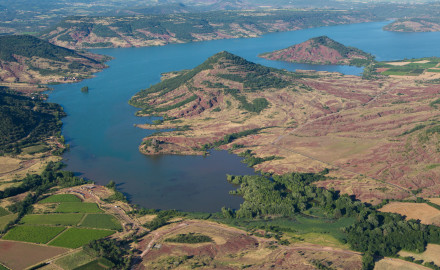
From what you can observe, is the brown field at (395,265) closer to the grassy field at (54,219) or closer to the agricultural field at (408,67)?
the grassy field at (54,219)

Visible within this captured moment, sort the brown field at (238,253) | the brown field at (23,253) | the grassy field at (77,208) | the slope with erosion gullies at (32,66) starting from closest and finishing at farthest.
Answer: the brown field at (238,253) < the brown field at (23,253) < the grassy field at (77,208) < the slope with erosion gullies at (32,66)

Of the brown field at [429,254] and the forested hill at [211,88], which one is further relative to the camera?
the forested hill at [211,88]

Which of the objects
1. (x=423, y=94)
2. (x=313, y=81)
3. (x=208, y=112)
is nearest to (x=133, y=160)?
(x=208, y=112)

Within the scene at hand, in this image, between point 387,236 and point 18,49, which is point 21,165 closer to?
point 387,236

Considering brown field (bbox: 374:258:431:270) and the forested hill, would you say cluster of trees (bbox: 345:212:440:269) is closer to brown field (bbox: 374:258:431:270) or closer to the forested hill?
brown field (bbox: 374:258:431:270)

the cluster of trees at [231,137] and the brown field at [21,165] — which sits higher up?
the cluster of trees at [231,137]

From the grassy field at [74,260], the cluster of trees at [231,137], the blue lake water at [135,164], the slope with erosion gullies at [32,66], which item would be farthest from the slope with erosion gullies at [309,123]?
the slope with erosion gullies at [32,66]

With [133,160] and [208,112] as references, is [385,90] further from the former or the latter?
[133,160]
